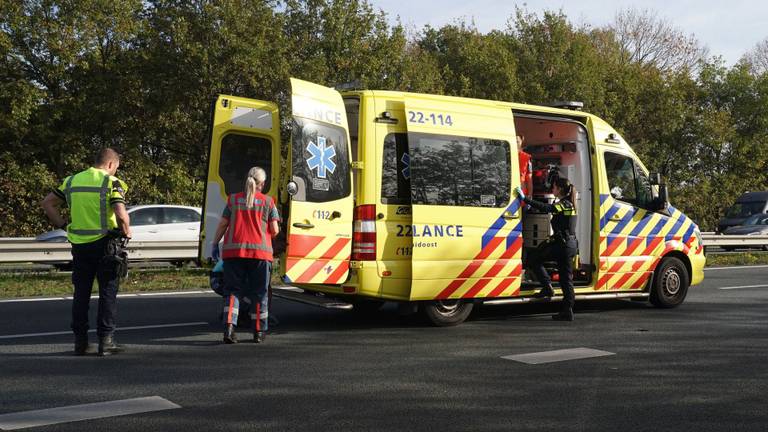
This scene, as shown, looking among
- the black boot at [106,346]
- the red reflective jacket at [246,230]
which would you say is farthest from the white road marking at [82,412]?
the red reflective jacket at [246,230]

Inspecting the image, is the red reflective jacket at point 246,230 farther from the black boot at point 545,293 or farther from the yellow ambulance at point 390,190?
the black boot at point 545,293

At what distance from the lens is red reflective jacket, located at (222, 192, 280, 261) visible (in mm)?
7547

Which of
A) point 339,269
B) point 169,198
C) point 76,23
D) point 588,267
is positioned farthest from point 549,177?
point 76,23

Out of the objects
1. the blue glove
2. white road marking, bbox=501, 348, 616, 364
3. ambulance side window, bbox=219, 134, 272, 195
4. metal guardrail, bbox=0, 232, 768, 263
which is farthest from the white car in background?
white road marking, bbox=501, 348, 616, 364

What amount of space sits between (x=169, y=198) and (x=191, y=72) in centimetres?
473

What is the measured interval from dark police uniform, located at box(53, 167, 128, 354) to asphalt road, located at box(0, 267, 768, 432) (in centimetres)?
36

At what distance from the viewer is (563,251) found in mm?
9461

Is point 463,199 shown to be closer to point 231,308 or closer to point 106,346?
point 231,308

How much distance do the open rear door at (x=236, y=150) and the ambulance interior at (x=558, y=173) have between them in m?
3.20

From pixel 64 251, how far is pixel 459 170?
943 centimetres

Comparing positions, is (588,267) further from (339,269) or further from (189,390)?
(189,390)

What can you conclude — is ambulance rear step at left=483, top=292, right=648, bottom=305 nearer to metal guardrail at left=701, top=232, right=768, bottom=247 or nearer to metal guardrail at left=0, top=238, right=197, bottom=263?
metal guardrail at left=0, top=238, right=197, bottom=263

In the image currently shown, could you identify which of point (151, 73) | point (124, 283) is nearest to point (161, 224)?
point (124, 283)

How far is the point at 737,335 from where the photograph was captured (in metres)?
8.51
